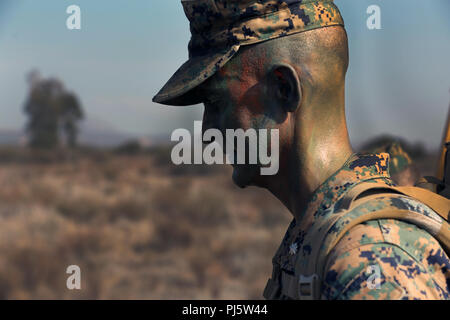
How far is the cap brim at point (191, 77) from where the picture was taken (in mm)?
2141

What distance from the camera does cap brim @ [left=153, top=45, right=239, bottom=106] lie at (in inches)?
84.3

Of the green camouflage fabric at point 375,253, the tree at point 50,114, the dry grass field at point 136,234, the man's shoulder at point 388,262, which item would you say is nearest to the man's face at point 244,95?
the green camouflage fabric at point 375,253

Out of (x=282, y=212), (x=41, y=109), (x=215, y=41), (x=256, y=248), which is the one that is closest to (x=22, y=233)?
(x=256, y=248)

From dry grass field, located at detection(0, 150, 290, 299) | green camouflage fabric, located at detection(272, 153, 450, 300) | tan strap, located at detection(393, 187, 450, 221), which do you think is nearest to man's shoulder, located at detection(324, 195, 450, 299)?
green camouflage fabric, located at detection(272, 153, 450, 300)

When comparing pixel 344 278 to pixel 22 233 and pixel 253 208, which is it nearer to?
pixel 22 233

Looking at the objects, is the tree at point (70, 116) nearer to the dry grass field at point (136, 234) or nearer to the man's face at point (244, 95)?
the dry grass field at point (136, 234)

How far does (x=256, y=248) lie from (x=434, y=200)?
53.7 ft

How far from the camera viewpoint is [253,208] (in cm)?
2259

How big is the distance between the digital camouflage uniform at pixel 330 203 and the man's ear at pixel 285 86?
4.1 inches

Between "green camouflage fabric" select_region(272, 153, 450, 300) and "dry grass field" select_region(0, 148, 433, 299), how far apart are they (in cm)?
1184

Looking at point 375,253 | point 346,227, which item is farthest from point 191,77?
point 375,253

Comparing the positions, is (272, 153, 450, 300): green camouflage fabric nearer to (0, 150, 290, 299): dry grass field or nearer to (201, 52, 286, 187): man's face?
(201, 52, 286, 187): man's face

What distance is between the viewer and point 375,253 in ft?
5.97

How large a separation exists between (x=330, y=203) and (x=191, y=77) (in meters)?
0.56
